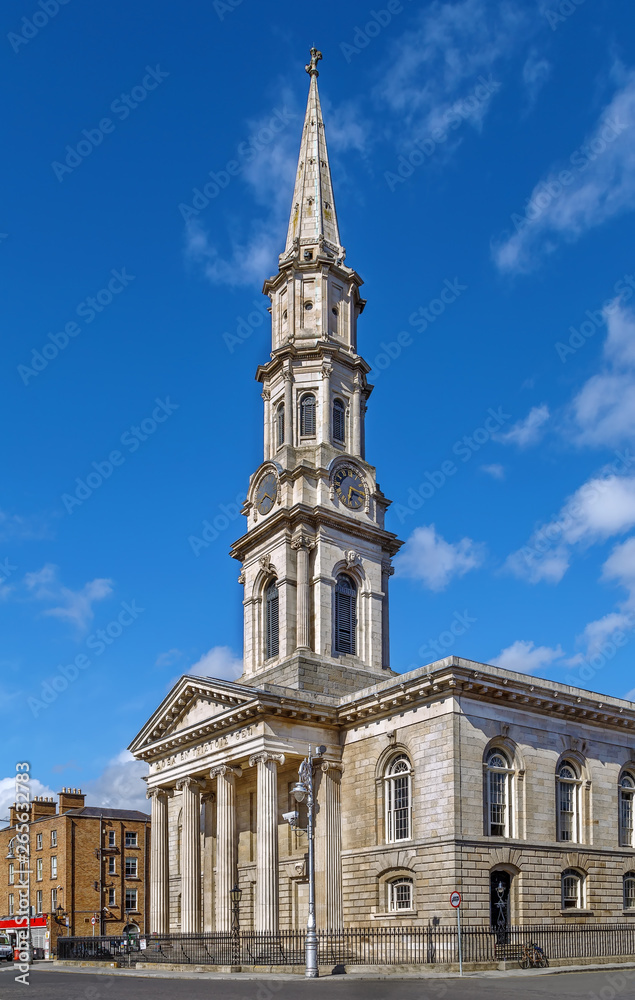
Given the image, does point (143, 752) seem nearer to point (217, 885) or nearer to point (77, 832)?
point (217, 885)

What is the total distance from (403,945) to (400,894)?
112 inches

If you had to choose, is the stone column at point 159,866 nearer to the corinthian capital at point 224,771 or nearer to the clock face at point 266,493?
the corinthian capital at point 224,771

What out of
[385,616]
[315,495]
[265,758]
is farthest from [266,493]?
[265,758]

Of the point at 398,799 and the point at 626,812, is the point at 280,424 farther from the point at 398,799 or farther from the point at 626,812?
the point at 626,812

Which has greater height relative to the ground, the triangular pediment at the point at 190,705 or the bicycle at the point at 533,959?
the triangular pediment at the point at 190,705

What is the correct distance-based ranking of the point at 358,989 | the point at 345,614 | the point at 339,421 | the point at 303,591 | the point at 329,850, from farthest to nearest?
the point at 339,421
the point at 345,614
the point at 303,591
the point at 329,850
the point at 358,989

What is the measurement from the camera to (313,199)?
2282 inches

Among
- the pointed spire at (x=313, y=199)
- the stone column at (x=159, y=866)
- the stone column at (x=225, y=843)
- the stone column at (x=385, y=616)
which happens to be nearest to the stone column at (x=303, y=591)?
the stone column at (x=385, y=616)

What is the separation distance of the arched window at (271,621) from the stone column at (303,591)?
5.52 ft

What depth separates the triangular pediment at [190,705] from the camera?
43.0m

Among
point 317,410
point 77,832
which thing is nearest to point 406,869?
point 317,410

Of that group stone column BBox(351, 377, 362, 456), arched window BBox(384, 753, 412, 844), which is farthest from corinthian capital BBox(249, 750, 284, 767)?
stone column BBox(351, 377, 362, 456)

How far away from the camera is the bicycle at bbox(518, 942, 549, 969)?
33409 millimetres

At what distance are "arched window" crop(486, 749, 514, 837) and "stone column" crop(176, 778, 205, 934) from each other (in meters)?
14.3
